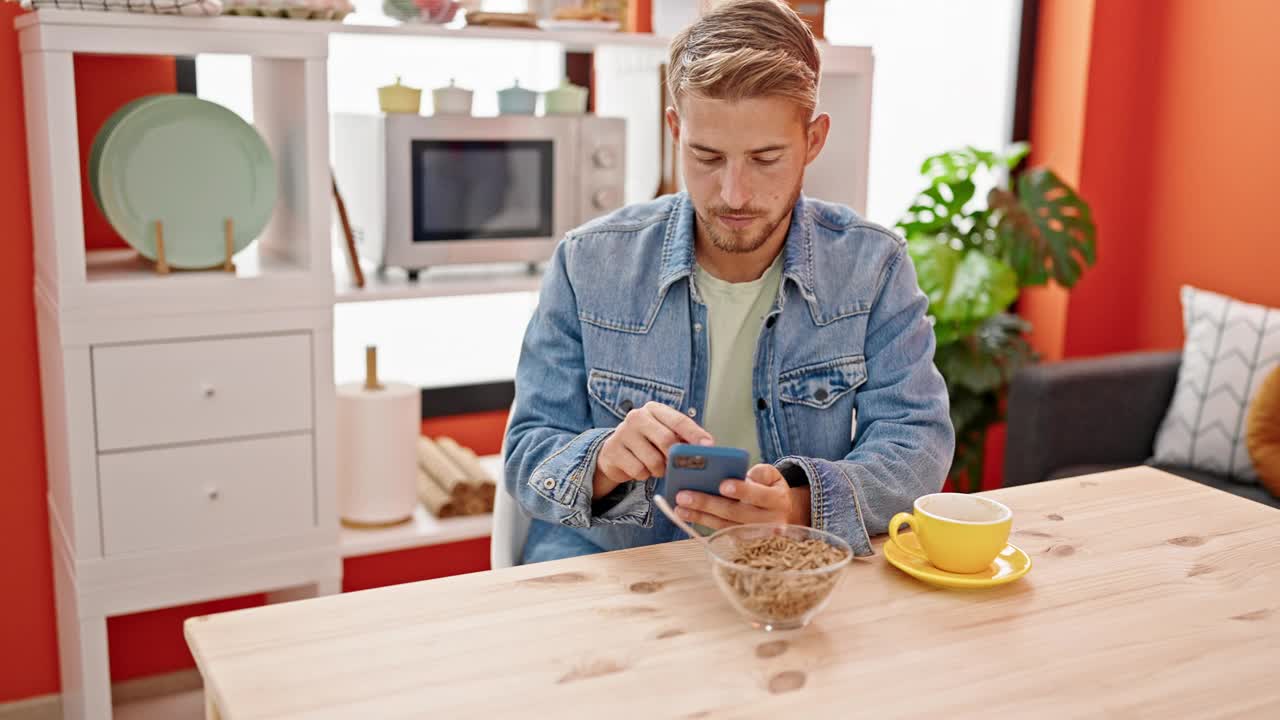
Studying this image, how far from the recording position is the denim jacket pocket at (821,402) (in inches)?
64.2

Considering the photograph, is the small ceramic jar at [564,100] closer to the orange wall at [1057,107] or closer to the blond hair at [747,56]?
the blond hair at [747,56]

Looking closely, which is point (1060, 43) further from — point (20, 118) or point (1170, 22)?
point (20, 118)

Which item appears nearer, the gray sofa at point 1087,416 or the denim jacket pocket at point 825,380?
the denim jacket pocket at point 825,380


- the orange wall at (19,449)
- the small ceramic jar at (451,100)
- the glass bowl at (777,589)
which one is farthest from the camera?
the small ceramic jar at (451,100)

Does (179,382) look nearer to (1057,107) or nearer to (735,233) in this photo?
(735,233)

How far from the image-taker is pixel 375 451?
2498 millimetres

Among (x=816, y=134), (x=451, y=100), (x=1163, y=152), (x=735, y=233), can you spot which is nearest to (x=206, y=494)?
(x=451, y=100)

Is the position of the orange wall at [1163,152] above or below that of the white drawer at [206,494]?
above

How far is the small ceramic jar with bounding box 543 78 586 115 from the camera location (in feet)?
8.63

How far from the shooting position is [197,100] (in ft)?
7.37

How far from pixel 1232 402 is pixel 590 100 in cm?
174

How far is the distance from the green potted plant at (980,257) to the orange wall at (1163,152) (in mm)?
300

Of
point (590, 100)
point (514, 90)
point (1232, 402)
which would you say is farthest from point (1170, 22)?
point (514, 90)

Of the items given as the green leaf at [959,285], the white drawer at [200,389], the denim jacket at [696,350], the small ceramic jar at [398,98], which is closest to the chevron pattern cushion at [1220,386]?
the green leaf at [959,285]
